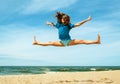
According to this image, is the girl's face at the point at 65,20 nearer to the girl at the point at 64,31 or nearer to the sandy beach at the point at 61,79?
the girl at the point at 64,31

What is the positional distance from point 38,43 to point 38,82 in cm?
1220

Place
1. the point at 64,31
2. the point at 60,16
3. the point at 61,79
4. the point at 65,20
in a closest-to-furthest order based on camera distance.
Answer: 1. the point at 64,31
2. the point at 65,20
3. the point at 60,16
4. the point at 61,79

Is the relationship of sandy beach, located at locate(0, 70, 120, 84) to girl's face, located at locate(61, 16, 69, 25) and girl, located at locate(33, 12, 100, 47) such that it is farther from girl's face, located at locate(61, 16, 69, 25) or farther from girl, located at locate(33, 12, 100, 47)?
girl's face, located at locate(61, 16, 69, 25)

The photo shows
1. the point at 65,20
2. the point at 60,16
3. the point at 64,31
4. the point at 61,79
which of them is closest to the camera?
the point at 64,31

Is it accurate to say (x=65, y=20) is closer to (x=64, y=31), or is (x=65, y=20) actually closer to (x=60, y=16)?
(x=60, y=16)

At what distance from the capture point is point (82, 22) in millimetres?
10273

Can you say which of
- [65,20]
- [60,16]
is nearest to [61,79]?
[60,16]

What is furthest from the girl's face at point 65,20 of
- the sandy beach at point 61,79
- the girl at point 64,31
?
the sandy beach at point 61,79

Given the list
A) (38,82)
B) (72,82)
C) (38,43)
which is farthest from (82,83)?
(38,43)

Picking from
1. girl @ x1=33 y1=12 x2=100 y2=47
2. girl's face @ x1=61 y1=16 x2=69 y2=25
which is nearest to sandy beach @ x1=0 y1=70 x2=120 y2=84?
girl @ x1=33 y1=12 x2=100 y2=47

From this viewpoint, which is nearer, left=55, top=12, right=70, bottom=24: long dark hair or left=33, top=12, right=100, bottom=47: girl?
left=33, top=12, right=100, bottom=47: girl

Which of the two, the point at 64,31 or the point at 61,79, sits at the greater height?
the point at 64,31

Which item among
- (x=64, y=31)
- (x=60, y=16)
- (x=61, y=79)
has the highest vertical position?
(x=60, y=16)

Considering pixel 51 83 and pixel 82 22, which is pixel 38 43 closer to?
pixel 82 22
